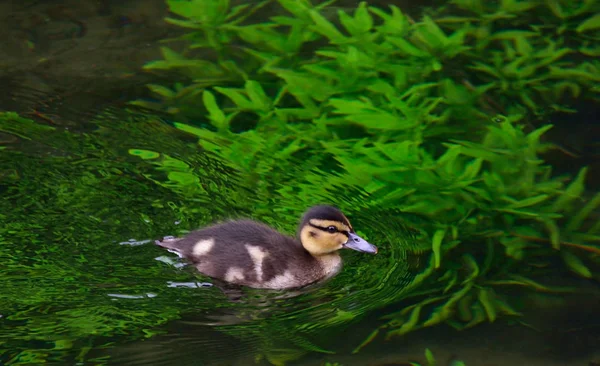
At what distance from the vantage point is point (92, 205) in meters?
5.89

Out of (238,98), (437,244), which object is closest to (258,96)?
(238,98)

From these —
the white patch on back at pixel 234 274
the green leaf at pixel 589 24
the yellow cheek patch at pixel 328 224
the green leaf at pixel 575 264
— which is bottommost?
the green leaf at pixel 575 264

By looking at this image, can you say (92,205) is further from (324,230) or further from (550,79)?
(550,79)

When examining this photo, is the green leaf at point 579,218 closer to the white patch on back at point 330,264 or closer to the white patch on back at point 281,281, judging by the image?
the white patch on back at point 330,264

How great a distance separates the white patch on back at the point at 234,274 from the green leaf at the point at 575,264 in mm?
1761

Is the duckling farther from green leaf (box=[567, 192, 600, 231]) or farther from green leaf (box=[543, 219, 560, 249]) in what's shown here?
green leaf (box=[567, 192, 600, 231])

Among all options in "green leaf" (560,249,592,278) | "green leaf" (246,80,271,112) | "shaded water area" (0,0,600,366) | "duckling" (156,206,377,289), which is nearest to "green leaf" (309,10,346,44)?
"green leaf" (246,80,271,112)

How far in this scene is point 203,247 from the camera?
17.9 feet

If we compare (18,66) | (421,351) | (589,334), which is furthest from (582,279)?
(18,66)

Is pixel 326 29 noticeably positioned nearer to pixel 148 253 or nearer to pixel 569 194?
pixel 569 194

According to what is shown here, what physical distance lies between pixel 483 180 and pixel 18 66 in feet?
13.0

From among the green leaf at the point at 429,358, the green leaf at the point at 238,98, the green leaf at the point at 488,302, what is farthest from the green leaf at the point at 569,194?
the green leaf at the point at 238,98

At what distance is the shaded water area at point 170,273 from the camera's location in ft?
15.8

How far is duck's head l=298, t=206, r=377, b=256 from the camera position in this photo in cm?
534
